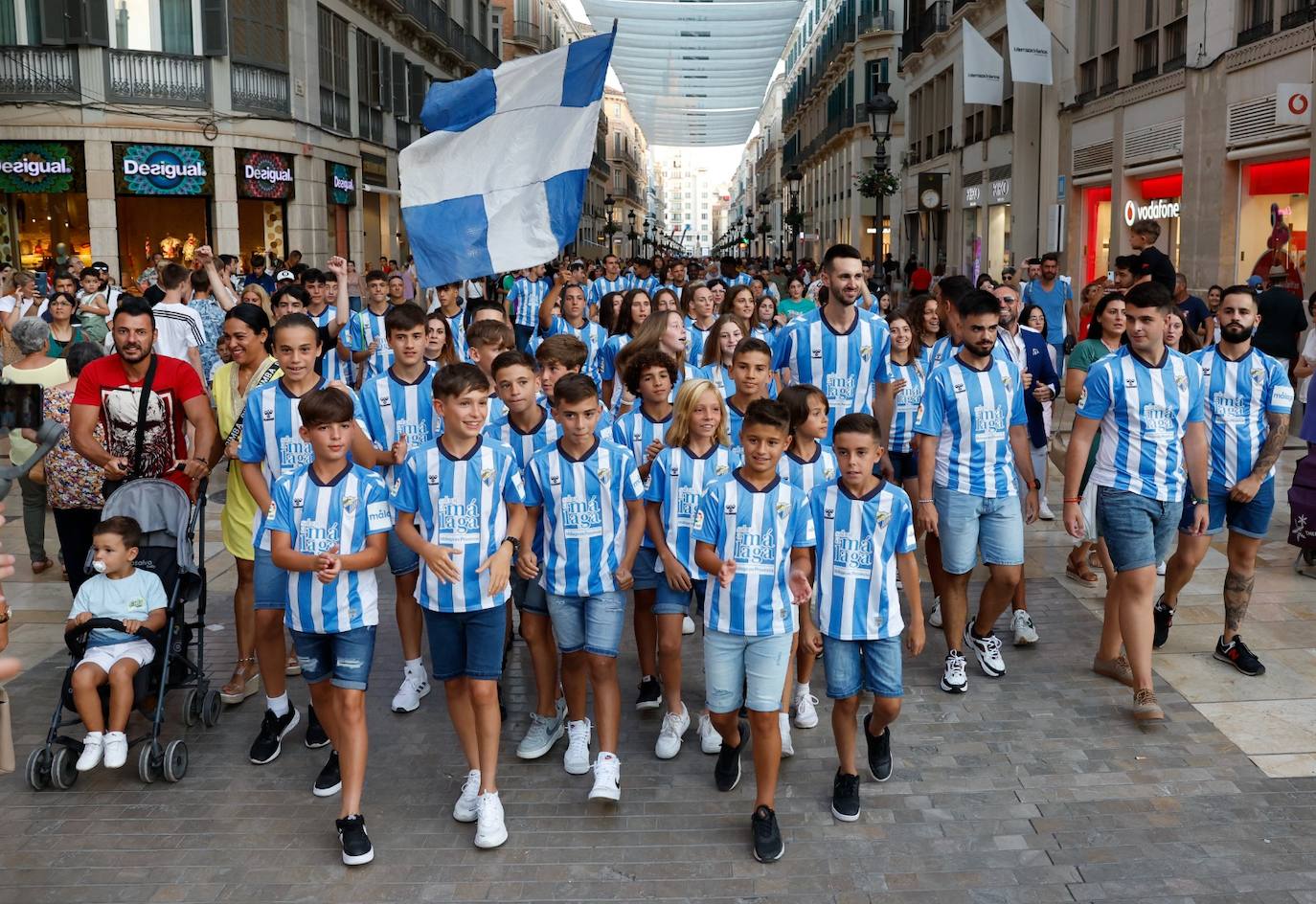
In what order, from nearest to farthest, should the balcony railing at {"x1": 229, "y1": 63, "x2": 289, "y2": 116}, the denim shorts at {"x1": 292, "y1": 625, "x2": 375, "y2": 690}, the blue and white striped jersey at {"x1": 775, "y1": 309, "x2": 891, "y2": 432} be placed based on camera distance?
the denim shorts at {"x1": 292, "y1": 625, "x2": 375, "y2": 690}, the blue and white striped jersey at {"x1": 775, "y1": 309, "x2": 891, "y2": 432}, the balcony railing at {"x1": 229, "y1": 63, "x2": 289, "y2": 116}

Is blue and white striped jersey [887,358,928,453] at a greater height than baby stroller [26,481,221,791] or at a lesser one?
greater

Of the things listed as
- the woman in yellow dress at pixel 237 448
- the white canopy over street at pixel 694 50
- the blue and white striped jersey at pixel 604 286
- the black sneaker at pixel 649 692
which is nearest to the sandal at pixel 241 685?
the woman in yellow dress at pixel 237 448

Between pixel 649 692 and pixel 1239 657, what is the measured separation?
3.14 meters

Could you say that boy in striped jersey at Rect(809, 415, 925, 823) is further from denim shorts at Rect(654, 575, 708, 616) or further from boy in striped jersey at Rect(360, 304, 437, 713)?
boy in striped jersey at Rect(360, 304, 437, 713)

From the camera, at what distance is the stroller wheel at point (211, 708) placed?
569 cm

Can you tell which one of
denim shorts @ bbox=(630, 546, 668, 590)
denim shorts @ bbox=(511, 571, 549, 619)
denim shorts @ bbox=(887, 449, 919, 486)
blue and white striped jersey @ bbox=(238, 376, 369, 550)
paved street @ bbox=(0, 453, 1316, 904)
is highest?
blue and white striped jersey @ bbox=(238, 376, 369, 550)

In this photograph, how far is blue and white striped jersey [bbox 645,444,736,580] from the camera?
521cm

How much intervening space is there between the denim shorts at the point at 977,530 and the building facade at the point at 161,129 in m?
20.5

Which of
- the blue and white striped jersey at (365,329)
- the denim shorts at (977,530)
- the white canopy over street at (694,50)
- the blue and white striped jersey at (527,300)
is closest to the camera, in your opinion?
the denim shorts at (977,530)

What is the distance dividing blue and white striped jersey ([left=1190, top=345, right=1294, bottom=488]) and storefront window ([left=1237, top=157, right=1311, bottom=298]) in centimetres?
949

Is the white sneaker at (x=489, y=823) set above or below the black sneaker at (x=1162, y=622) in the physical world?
below

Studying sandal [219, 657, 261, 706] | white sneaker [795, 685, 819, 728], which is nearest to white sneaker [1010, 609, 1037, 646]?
white sneaker [795, 685, 819, 728]

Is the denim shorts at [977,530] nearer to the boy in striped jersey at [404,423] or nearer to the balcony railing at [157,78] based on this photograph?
the boy in striped jersey at [404,423]

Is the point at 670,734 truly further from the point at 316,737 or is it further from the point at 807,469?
the point at 316,737
